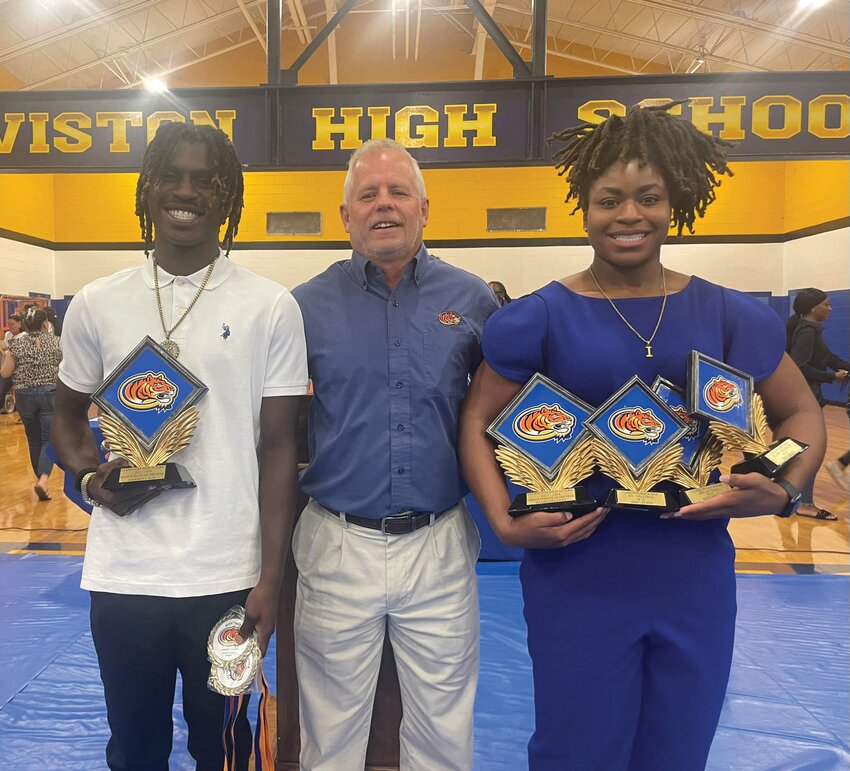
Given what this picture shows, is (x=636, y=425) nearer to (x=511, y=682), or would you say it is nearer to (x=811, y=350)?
(x=511, y=682)

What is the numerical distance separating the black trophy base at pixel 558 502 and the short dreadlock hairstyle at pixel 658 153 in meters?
0.57

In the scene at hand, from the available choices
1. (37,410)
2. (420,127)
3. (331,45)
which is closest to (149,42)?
(331,45)

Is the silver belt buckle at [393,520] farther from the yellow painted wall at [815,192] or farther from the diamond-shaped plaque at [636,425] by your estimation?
the yellow painted wall at [815,192]

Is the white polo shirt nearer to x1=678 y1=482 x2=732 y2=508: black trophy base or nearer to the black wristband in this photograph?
the black wristband

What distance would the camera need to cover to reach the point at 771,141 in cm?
313

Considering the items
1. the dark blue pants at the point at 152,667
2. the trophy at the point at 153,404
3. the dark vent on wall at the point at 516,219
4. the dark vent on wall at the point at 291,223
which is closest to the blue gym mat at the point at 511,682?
the dark blue pants at the point at 152,667

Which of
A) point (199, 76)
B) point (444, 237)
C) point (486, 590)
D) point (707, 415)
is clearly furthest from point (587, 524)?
point (199, 76)

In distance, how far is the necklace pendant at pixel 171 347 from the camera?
4.25 ft

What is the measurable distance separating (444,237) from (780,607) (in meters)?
8.77

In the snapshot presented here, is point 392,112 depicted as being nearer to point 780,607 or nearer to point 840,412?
point 780,607

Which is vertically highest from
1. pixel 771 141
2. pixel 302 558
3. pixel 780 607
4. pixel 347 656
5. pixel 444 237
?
pixel 444 237

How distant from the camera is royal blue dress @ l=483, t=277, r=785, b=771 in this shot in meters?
1.23

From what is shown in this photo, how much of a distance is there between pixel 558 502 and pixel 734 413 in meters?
0.36

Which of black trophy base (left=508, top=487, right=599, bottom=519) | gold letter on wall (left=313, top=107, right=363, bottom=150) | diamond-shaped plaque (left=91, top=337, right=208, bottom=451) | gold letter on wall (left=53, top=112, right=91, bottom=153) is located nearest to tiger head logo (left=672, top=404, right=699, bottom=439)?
black trophy base (left=508, top=487, right=599, bottom=519)
